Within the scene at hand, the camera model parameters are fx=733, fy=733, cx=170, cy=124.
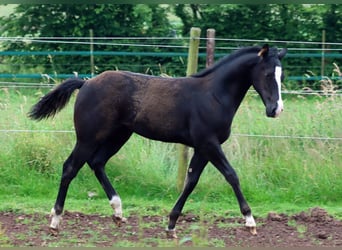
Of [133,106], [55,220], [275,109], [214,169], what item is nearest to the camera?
[275,109]

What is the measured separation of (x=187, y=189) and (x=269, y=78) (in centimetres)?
134

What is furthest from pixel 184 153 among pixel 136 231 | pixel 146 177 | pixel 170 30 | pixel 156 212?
pixel 170 30

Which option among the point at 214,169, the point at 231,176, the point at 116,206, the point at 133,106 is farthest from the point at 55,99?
the point at 214,169

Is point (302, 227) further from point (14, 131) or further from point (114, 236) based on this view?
point (14, 131)

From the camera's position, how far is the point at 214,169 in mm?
9102

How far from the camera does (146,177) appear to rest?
9.02 m

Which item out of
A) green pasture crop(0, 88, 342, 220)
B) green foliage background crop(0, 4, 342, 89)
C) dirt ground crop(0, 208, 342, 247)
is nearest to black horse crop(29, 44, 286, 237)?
dirt ground crop(0, 208, 342, 247)

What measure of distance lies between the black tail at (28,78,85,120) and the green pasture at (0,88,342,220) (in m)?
1.20

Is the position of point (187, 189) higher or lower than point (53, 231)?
higher

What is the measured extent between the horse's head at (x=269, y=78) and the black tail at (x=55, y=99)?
1823 mm

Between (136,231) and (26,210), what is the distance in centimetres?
150

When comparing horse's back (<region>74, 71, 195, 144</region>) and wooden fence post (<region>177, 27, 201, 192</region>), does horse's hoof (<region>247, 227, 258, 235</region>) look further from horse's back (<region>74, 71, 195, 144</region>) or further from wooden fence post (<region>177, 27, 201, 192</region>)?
wooden fence post (<region>177, 27, 201, 192</region>)

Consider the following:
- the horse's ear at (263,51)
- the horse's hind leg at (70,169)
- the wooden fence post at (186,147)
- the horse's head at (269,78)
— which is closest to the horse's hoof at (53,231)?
the horse's hind leg at (70,169)

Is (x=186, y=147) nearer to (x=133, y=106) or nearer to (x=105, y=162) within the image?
(x=105, y=162)
